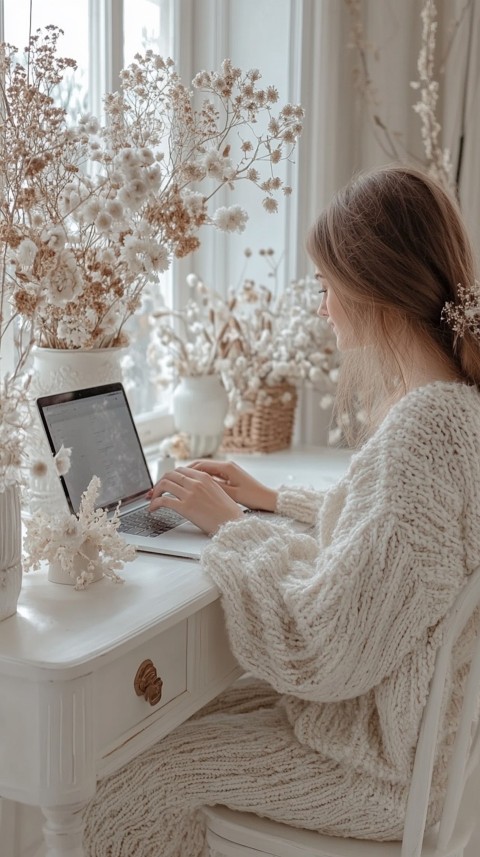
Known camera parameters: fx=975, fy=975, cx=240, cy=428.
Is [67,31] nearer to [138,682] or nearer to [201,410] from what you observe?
[201,410]

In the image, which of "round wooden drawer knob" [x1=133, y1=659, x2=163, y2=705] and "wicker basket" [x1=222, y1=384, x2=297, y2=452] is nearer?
"round wooden drawer knob" [x1=133, y1=659, x2=163, y2=705]

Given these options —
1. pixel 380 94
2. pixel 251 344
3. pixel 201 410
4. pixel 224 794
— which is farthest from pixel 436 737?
pixel 380 94

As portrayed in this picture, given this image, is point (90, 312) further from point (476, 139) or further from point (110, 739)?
point (476, 139)

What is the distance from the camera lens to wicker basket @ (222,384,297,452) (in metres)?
2.17

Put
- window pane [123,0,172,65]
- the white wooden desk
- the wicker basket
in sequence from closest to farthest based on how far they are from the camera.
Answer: the white wooden desk → window pane [123,0,172,65] → the wicker basket

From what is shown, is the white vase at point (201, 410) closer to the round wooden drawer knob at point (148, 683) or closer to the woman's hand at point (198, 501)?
the woman's hand at point (198, 501)

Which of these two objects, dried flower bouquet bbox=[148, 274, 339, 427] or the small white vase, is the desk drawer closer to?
the small white vase

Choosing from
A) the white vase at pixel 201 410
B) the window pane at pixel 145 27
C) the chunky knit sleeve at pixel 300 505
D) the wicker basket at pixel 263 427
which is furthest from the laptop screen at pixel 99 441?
the window pane at pixel 145 27

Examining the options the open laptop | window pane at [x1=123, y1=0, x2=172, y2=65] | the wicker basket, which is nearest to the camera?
the open laptop

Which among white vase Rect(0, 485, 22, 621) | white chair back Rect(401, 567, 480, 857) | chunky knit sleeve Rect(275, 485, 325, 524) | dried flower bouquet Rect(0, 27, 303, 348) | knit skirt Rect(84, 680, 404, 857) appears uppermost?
dried flower bouquet Rect(0, 27, 303, 348)

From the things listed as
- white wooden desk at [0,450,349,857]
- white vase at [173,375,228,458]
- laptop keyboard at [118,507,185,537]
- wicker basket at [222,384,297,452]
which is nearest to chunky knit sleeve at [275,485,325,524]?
laptop keyboard at [118,507,185,537]

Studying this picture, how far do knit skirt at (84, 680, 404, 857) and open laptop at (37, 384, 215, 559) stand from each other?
253mm

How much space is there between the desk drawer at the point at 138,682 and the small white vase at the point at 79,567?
0.11m

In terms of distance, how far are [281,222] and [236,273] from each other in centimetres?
17
